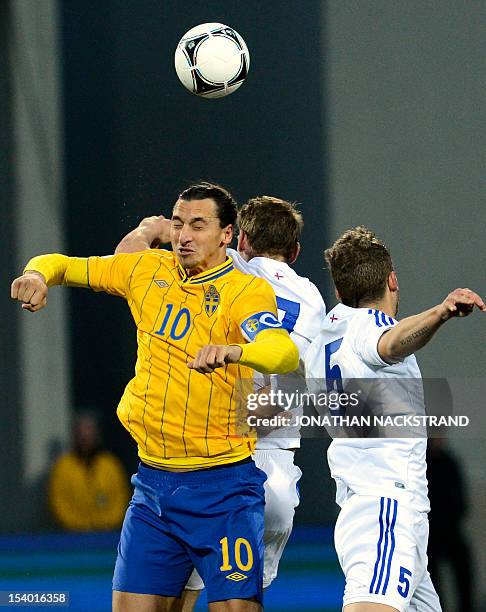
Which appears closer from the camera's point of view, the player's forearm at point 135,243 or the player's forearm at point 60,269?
the player's forearm at point 60,269

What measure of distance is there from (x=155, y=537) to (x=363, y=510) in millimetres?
714

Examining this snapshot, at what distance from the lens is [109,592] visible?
762 centimetres

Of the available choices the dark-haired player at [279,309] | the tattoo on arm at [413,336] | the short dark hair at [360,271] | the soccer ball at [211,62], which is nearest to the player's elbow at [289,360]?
the tattoo on arm at [413,336]

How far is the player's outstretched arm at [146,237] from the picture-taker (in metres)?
4.69

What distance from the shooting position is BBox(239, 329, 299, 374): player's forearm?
3580mm

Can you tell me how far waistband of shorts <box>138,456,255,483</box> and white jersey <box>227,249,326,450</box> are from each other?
2.83 ft

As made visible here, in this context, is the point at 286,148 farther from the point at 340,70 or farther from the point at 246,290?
the point at 246,290

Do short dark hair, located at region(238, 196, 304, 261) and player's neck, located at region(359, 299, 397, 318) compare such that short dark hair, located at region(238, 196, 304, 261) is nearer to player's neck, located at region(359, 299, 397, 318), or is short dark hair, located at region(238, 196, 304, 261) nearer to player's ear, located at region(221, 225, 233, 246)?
player's ear, located at region(221, 225, 233, 246)

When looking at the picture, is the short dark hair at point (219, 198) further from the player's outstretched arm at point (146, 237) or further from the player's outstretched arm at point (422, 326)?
the player's outstretched arm at point (422, 326)

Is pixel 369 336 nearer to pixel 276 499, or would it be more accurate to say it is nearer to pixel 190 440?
pixel 190 440

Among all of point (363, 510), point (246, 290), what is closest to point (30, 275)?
point (246, 290)

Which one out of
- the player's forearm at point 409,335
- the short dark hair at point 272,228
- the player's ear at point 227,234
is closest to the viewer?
the player's forearm at point 409,335

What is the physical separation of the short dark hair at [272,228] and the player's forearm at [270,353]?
4.42 ft

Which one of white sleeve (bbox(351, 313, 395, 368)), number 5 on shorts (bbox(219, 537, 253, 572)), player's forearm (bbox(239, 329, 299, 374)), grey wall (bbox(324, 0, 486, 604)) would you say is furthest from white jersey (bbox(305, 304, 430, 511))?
grey wall (bbox(324, 0, 486, 604))
